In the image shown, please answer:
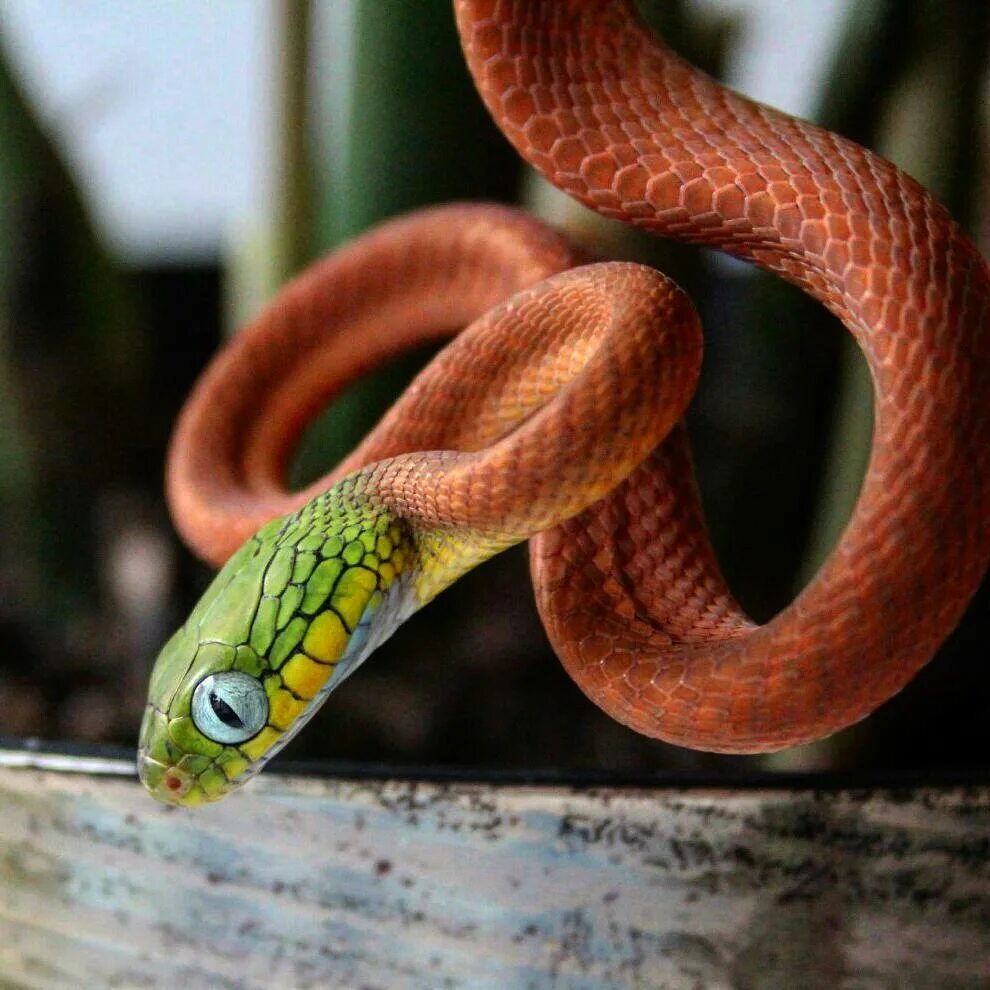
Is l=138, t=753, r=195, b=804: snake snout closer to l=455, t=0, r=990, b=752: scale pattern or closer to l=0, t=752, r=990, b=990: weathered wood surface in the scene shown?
l=0, t=752, r=990, b=990: weathered wood surface

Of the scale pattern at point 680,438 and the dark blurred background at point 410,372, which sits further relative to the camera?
the dark blurred background at point 410,372

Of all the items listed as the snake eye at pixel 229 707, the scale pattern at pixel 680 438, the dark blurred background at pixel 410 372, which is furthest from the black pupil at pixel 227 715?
the dark blurred background at pixel 410 372

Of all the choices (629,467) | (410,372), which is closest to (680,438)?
(629,467)

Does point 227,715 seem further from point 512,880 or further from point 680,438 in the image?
point 680,438

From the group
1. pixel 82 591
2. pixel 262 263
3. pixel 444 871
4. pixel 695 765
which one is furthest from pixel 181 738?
pixel 82 591

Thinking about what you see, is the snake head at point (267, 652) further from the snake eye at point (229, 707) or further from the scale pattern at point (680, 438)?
the scale pattern at point (680, 438)

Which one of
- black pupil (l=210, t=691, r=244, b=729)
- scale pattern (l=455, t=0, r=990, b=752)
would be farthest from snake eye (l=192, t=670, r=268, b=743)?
scale pattern (l=455, t=0, r=990, b=752)

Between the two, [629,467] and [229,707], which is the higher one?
[629,467]
